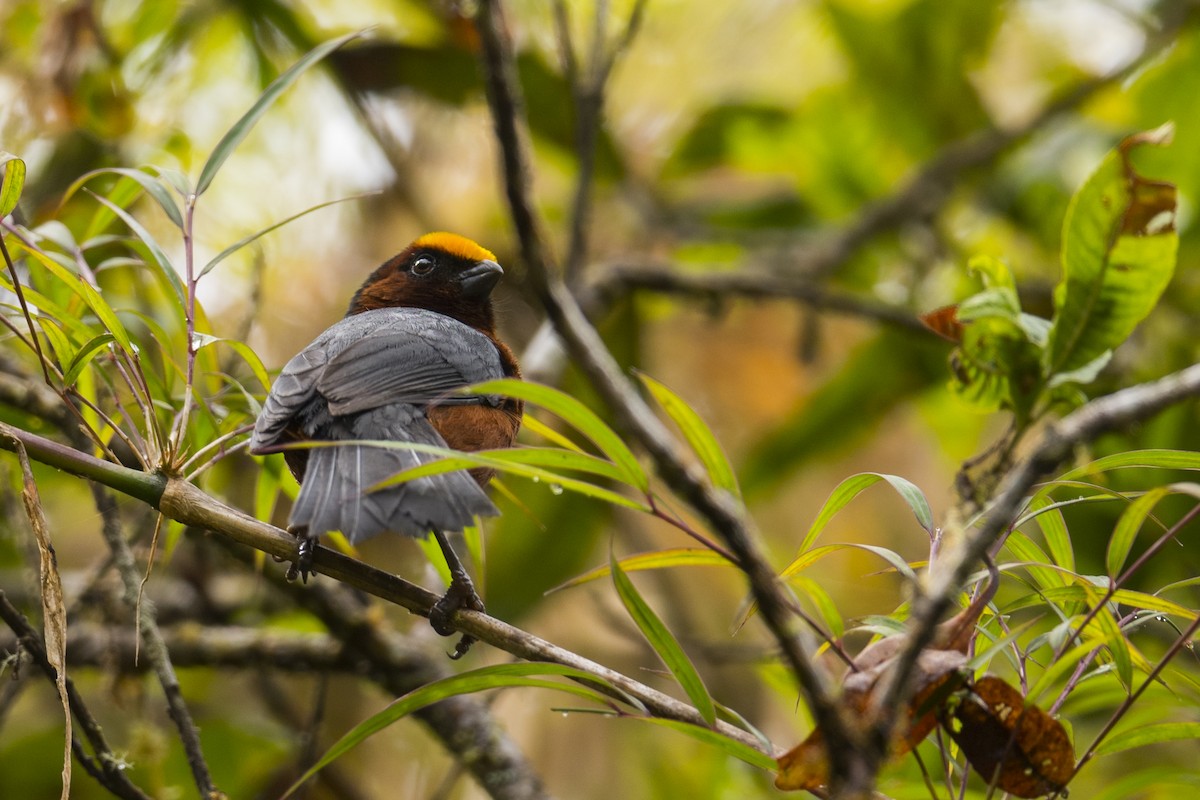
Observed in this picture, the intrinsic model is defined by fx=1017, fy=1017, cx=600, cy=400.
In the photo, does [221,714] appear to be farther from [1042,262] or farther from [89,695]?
[1042,262]

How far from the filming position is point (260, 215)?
525cm

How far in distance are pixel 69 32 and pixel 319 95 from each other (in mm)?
1857

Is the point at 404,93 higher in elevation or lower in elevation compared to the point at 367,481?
higher

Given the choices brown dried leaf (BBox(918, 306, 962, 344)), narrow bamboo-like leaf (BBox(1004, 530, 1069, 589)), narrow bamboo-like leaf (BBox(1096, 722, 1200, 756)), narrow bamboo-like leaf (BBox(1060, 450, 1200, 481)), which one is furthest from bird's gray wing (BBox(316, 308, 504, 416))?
narrow bamboo-like leaf (BBox(1096, 722, 1200, 756))

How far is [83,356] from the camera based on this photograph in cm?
184

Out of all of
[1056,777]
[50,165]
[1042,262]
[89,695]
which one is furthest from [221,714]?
[1042,262]

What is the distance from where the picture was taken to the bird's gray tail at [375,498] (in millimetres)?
1795

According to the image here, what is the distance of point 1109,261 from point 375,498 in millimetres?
1328

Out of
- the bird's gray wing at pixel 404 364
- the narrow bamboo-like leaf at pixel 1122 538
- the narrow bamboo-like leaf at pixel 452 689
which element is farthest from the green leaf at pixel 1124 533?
the bird's gray wing at pixel 404 364

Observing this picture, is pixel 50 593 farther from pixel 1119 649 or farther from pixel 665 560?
pixel 1119 649

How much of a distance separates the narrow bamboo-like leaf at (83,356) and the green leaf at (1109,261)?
1649 millimetres

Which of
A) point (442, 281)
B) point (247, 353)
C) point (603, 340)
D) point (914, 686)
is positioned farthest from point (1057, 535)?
point (603, 340)

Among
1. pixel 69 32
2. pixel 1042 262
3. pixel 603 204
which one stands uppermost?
pixel 69 32

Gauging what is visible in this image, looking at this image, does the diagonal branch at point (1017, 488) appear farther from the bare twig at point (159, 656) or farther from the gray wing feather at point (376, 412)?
the bare twig at point (159, 656)
